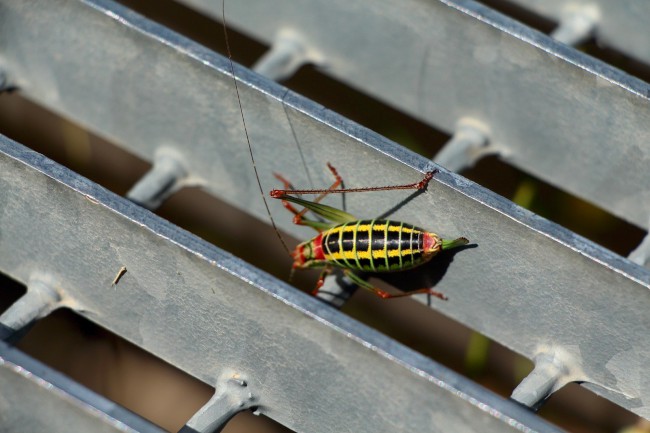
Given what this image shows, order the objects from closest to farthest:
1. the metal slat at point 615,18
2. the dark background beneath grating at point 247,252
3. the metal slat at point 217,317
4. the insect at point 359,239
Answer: the metal slat at point 217,317
the insect at point 359,239
the metal slat at point 615,18
the dark background beneath grating at point 247,252

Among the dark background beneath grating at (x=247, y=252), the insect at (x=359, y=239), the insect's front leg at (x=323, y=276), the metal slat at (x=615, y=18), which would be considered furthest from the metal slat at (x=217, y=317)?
the dark background beneath grating at (x=247, y=252)

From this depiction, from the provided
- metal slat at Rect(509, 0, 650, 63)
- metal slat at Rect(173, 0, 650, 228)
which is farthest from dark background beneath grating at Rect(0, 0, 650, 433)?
metal slat at Rect(173, 0, 650, 228)

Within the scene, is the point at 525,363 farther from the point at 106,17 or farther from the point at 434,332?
the point at 106,17

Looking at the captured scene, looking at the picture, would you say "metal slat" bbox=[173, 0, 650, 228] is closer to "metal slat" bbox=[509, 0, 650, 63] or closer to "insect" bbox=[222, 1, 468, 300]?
"metal slat" bbox=[509, 0, 650, 63]

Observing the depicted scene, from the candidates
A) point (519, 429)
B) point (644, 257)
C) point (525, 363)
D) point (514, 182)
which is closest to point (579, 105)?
point (644, 257)

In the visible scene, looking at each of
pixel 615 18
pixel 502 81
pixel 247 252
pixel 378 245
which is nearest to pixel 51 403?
pixel 378 245

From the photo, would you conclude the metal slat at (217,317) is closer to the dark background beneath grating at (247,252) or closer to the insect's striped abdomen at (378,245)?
the insect's striped abdomen at (378,245)
